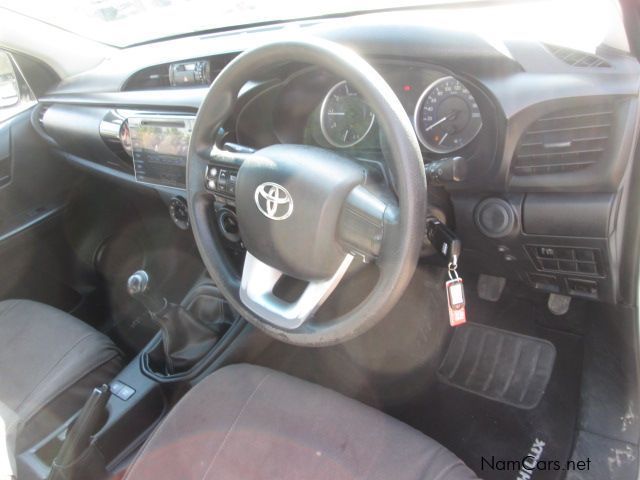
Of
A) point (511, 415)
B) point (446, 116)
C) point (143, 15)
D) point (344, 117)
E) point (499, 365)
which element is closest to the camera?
point (446, 116)

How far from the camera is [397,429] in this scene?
48.5 inches

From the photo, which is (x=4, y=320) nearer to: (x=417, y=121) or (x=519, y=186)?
(x=417, y=121)

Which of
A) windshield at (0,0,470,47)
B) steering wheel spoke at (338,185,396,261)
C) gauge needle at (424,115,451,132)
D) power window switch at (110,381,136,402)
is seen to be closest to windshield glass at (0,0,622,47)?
windshield at (0,0,470,47)

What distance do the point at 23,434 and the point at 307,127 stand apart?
1.20 meters

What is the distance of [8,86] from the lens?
8.41 ft

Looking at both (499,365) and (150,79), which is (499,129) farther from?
(150,79)

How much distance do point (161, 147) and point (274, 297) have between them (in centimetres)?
84

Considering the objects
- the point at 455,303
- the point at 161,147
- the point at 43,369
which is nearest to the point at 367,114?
the point at 455,303

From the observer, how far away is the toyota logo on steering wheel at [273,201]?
1098 mm

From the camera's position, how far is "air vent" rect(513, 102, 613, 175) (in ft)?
3.79

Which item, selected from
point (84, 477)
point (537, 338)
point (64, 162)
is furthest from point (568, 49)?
point (64, 162)

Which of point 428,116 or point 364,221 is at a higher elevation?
point 428,116

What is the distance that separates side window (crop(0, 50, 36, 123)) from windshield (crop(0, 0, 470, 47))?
1.21 feet

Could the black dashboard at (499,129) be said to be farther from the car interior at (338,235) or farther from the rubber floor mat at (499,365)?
the rubber floor mat at (499,365)
